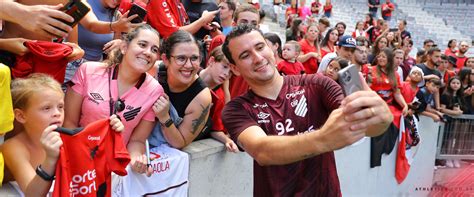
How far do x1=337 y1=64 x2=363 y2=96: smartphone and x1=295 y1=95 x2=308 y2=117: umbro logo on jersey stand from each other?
2.71ft

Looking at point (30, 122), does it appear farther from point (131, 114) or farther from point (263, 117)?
point (263, 117)

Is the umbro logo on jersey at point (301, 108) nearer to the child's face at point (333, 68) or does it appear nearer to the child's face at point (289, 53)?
the child's face at point (333, 68)

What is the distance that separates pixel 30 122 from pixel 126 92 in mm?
764

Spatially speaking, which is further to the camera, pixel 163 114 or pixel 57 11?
pixel 163 114

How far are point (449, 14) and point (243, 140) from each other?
26.6 m

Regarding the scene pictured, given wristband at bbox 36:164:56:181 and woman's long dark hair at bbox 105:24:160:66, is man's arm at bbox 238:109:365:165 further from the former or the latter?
woman's long dark hair at bbox 105:24:160:66

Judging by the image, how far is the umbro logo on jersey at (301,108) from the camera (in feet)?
8.94

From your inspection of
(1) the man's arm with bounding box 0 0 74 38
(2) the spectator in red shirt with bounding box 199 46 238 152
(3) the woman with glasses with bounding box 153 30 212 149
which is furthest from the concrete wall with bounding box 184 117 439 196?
(1) the man's arm with bounding box 0 0 74 38

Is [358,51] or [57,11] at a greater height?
[57,11]

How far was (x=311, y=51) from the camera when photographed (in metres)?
7.42

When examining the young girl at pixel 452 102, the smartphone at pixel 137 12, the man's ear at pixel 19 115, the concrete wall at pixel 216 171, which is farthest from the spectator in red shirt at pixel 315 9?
the man's ear at pixel 19 115

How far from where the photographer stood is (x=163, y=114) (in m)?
3.36

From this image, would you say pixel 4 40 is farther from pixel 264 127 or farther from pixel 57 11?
pixel 264 127

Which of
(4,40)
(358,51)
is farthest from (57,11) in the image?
(358,51)
